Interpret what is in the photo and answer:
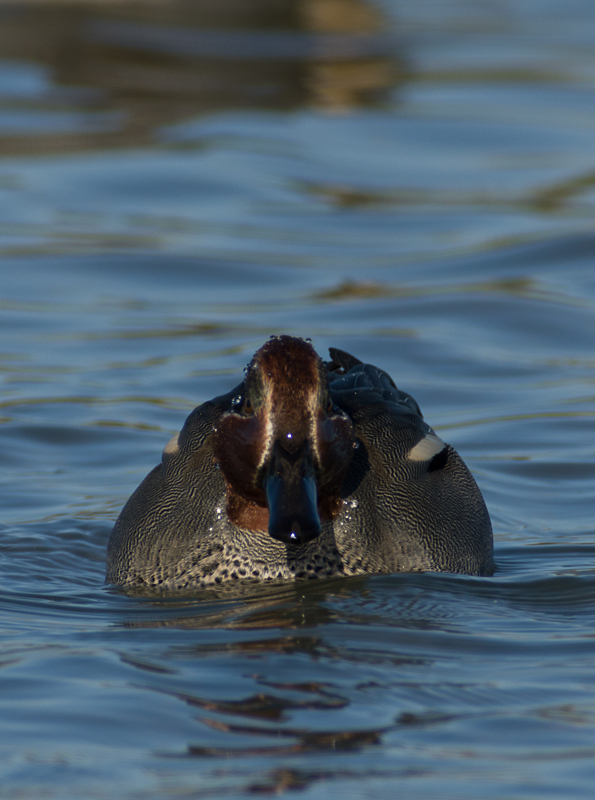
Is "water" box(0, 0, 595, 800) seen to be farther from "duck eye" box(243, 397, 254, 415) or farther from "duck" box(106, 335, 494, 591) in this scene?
"duck eye" box(243, 397, 254, 415)

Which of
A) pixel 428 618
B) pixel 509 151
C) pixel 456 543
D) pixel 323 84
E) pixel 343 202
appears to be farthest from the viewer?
pixel 323 84

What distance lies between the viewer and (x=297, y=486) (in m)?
5.20

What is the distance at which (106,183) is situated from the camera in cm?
1455

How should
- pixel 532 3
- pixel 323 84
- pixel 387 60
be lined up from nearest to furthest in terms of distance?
pixel 323 84
pixel 387 60
pixel 532 3

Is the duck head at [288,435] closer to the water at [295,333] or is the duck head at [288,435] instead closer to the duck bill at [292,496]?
the duck bill at [292,496]

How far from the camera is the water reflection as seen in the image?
1675 cm

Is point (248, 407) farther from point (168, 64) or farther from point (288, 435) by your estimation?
point (168, 64)

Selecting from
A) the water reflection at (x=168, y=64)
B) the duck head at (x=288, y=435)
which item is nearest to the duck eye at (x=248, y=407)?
the duck head at (x=288, y=435)

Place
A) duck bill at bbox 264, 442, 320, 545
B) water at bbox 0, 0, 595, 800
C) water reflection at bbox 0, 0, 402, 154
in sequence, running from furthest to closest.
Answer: water reflection at bbox 0, 0, 402, 154, duck bill at bbox 264, 442, 320, 545, water at bbox 0, 0, 595, 800

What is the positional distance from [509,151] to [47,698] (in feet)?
40.8

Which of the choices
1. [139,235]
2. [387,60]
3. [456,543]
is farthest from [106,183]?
[456,543]

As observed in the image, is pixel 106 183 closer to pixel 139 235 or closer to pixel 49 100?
pixel 139 235

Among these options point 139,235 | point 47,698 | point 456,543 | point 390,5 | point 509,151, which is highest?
point 390,5

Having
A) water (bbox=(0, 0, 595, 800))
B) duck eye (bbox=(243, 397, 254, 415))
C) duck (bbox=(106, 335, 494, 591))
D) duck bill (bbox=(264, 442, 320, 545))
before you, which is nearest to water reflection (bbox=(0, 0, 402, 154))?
water (bbox=(0, 0, 595, 800))
